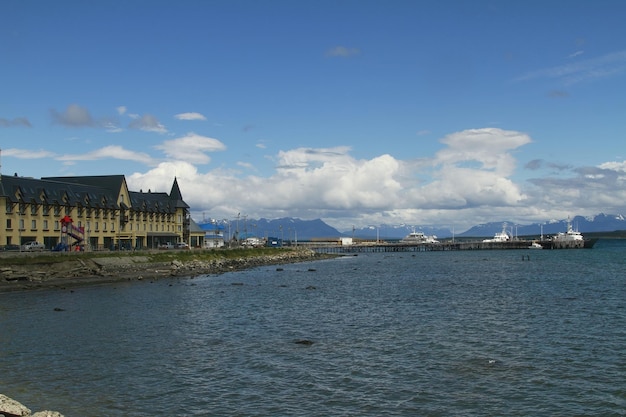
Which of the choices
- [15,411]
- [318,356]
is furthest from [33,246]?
[15,411]

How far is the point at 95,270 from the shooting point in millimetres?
83500

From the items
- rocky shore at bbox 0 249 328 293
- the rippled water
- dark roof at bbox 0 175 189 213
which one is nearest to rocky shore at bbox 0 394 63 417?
the rippled water

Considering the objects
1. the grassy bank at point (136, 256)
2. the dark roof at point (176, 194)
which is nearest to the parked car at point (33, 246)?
the grassy bank at point (136, 256)

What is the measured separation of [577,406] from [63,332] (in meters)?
33.4

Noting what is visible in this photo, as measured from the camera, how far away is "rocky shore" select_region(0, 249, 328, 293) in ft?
230

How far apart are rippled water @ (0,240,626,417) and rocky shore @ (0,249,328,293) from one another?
42.9 feet

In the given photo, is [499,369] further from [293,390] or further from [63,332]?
[63,332]

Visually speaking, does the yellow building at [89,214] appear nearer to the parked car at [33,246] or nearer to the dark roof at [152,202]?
the dark roof at [152,202]

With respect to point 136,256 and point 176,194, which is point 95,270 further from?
point 176,194

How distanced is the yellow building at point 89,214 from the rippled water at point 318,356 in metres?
45.0

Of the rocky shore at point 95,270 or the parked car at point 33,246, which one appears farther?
the parked car at point 33,246

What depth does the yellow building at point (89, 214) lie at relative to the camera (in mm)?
97500

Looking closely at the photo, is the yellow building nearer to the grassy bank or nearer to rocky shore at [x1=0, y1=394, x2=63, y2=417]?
the grassy bank

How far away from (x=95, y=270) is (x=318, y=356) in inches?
2453
